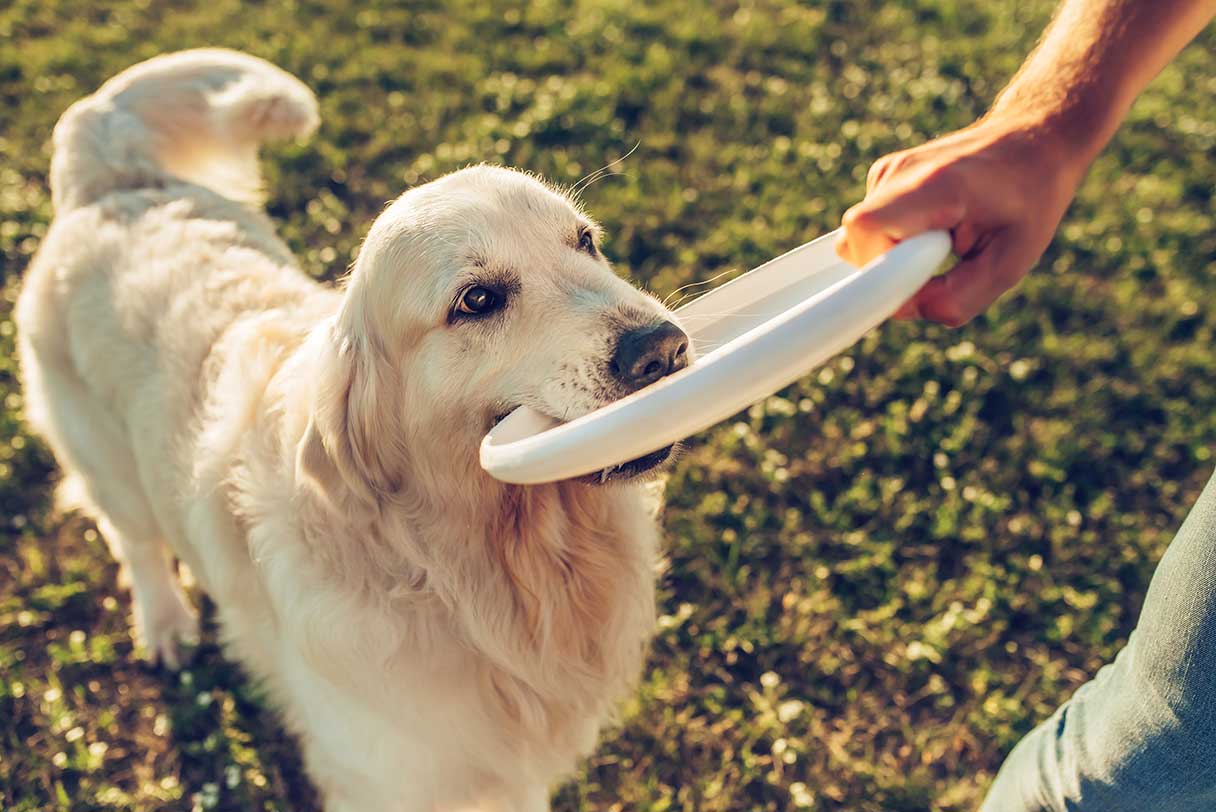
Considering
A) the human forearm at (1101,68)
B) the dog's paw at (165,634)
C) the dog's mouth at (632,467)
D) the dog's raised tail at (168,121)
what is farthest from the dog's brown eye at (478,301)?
the dog's paw at (165,634)

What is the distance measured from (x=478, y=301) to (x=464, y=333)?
85mm

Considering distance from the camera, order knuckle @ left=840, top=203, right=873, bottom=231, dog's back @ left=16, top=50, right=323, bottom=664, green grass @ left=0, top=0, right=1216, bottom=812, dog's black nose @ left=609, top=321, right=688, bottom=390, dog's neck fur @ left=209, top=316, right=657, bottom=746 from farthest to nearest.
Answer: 1. green grass @ left=0, top=0, right=1216, bottom=812
2. dog's back @ left=16, top=50, right=323, bottom=664
3. dog's neck fur @ left=209, top=316, right=657, bottom=746
4. dog's black nose @ left=609, top=321, right=688, bottom=390
5. knuckle @ left=840, top=203, right=873, bottom=231

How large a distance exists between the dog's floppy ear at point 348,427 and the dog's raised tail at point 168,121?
1.35 meters

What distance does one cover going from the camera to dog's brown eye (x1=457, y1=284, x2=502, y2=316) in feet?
7.36

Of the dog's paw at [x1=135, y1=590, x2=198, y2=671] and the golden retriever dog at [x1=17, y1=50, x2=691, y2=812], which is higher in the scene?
the golden retriever dog at [x1=17, y1=50, x2=691, y2=812]

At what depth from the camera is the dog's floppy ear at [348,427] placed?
234 cm

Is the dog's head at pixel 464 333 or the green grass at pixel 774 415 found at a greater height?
the dog's head at pixel 464 333

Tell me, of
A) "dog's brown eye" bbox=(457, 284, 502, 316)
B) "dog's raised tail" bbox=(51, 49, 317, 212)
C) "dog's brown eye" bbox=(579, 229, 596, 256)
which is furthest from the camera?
"dog's raised tail" bbox=(51, 49, 317, 212)

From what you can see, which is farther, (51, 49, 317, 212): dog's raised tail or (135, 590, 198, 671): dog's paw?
(135, 590, 198, 671): dog's paw

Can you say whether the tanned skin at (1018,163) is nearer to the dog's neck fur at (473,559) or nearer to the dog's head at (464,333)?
the dog's head at (464,333)

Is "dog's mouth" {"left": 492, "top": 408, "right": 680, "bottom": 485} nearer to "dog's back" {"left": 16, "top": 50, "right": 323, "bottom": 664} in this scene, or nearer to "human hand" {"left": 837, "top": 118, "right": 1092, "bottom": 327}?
"human hand" {"left": 837, "top": 118, "right": 1092, "bottom": 327}

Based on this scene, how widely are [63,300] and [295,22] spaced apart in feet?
13.0

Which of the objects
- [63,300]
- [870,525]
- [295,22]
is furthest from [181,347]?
[295,22]

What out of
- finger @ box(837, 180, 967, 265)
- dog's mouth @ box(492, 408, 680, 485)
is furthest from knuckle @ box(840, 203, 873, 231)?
dog's mouth @ box(492, 408, 680, 485)
